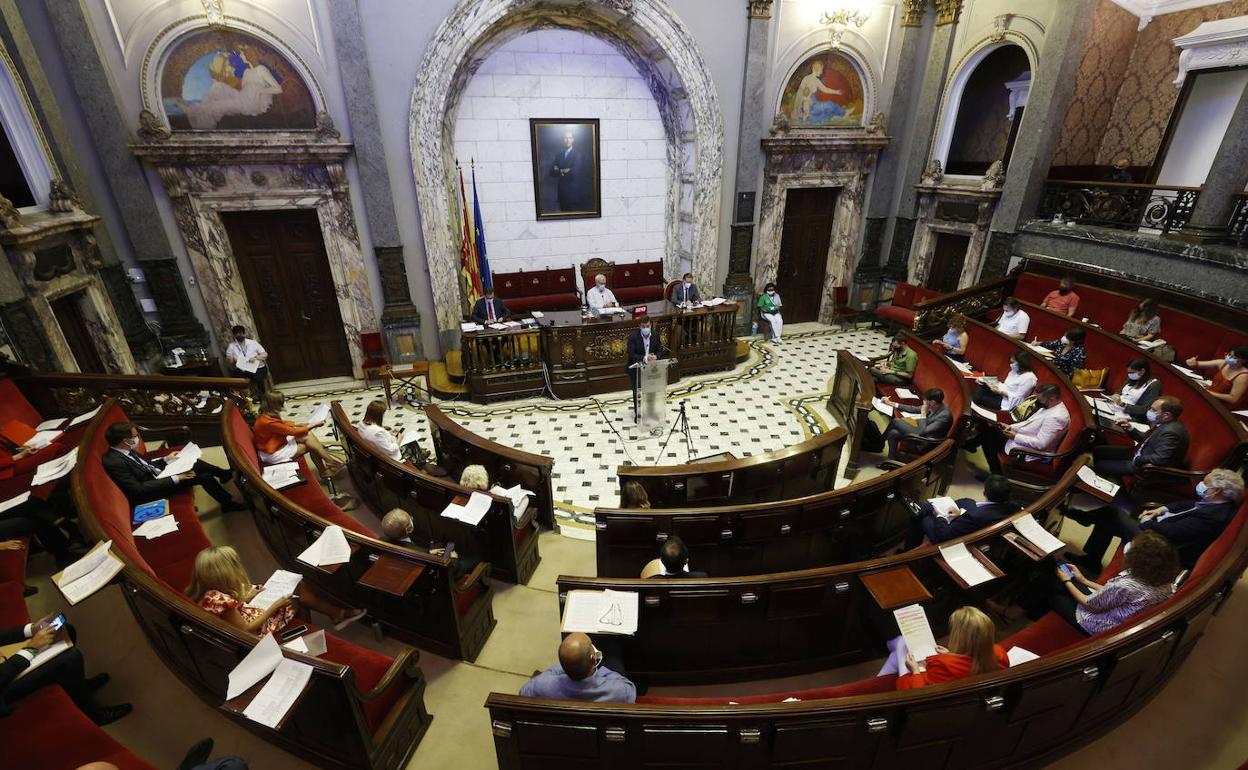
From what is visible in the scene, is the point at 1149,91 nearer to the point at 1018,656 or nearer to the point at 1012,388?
the point at 1012,388

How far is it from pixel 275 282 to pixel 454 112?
164 inches

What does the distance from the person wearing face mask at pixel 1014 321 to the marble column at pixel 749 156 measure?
4.44 meters

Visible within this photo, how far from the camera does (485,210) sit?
10391mm

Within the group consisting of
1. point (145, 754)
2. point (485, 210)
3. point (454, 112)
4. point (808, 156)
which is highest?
point (454, 112)

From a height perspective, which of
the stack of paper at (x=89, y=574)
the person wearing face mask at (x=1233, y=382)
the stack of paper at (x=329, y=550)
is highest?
the person wearing face mask at (x=1233, y=382)

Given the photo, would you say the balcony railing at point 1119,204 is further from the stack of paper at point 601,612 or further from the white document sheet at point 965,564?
the stack of paper at point 601,612

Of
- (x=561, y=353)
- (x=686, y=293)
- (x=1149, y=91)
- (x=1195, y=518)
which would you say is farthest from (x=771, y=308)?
(x=1195, y=518)

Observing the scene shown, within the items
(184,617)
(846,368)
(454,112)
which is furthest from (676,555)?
(454,112)

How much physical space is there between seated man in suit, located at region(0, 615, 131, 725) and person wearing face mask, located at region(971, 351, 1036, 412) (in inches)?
332

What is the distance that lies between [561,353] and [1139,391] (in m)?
7.14

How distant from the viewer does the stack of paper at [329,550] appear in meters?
3.50

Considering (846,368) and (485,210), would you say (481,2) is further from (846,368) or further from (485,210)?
(846,368)

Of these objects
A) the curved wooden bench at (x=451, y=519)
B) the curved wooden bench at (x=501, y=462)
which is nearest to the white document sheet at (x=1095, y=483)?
the curved wooden bench at (x=501, y=462)

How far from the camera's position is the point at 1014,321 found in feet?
26.6
